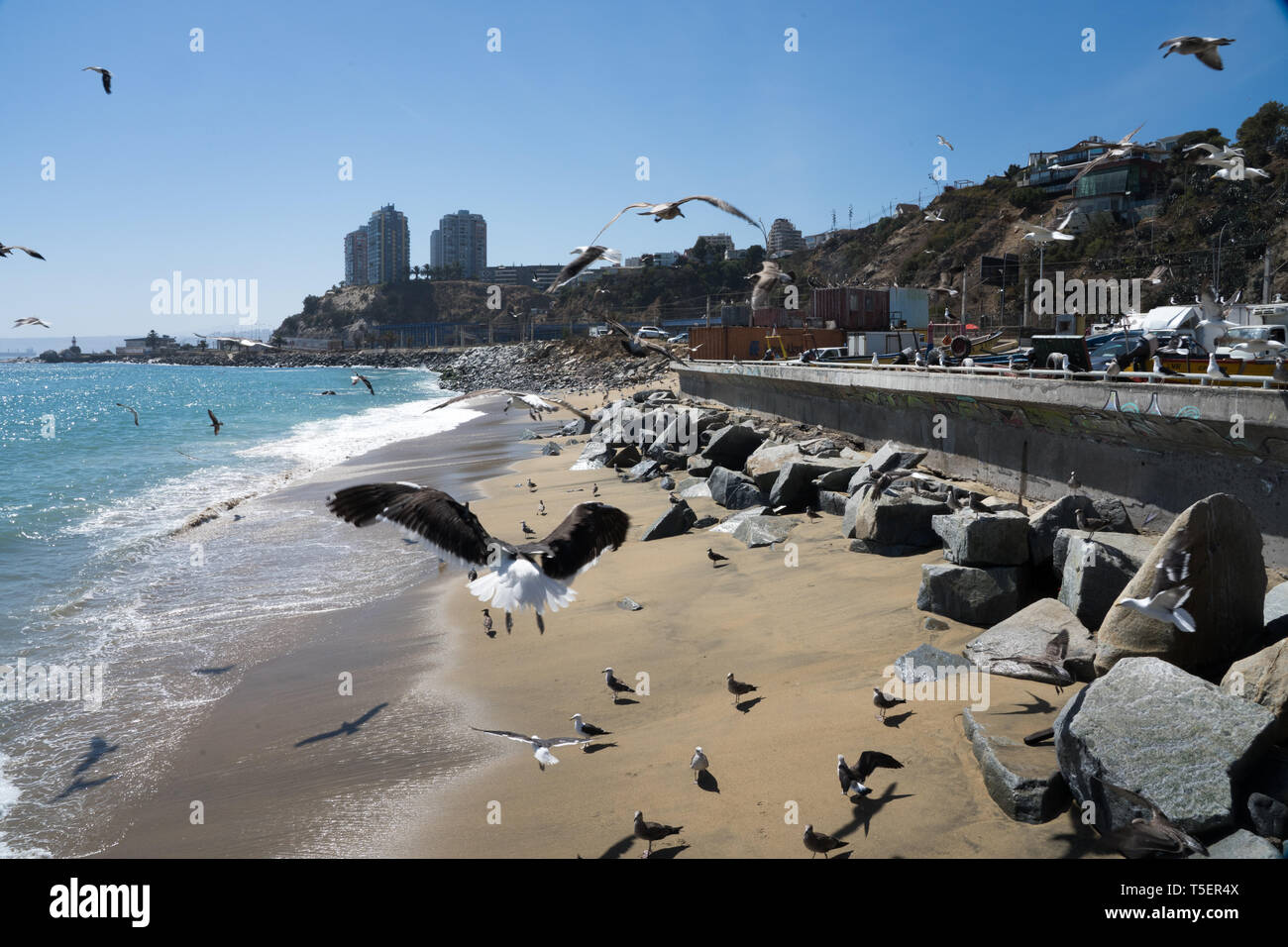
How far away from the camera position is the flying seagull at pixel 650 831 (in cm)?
472

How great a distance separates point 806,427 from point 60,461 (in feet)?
84.3

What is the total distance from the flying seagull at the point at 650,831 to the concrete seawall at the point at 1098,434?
6.41 meters

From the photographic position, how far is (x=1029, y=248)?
210 feet

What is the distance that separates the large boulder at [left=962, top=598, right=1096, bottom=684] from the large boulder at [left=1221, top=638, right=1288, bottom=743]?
1.03 metres

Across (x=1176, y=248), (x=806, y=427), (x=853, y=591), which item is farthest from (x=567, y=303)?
(x=853, y=591)

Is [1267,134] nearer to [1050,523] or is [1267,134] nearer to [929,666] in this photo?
[1050,523]

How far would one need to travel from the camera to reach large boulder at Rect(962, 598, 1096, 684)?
19.3ft

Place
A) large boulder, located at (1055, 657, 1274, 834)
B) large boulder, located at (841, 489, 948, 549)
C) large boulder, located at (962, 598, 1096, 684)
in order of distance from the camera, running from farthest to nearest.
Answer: large boulder, located at (841, 489, 948, 549), large boulder, located at (962, 598, 1096, 684), large boulder, located at (1055, 657, 1274, 834)

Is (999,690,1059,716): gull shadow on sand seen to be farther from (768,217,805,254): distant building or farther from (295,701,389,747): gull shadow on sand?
(768,217,805,254): distant building

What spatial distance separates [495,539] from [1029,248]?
228ft

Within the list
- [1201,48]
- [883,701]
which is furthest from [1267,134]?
[883,701]

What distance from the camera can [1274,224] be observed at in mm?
46500

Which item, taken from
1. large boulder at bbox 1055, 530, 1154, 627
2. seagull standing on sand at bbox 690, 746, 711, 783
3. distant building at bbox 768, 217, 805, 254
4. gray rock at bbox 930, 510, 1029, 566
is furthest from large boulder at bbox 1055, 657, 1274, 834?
distant building at bbox 768, 217, 805, 254
